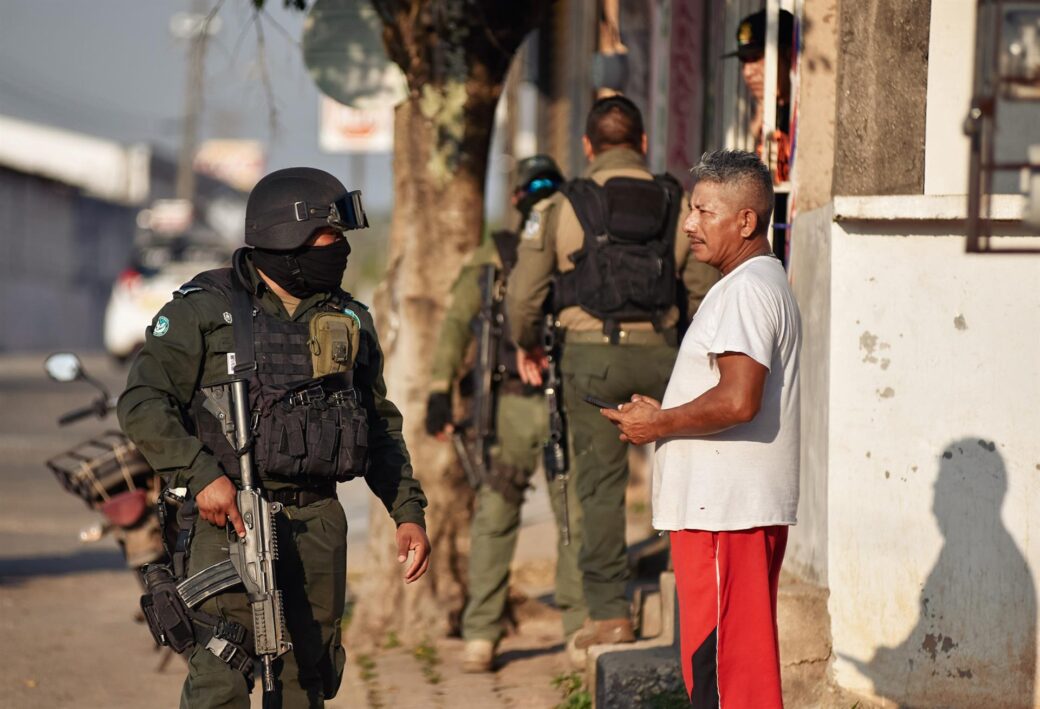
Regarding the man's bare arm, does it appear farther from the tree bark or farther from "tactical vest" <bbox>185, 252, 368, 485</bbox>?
the tree bark

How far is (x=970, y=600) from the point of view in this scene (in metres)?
4.80

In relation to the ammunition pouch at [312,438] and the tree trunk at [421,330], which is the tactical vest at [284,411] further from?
the tree trunk at [421,330]

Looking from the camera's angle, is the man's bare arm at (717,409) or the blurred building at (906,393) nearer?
the man's bare arm at (717,409)

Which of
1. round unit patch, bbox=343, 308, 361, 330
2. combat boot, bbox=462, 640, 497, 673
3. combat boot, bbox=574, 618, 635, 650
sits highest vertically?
round unit patch, bbox=343, 308, 361, 330

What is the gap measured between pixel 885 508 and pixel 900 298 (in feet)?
2.12

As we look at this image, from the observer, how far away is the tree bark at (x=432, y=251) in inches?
279

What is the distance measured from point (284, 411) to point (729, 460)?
1.11 metres

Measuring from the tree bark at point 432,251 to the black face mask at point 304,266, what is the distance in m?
3.08

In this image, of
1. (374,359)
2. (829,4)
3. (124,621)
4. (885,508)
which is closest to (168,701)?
(124,621)

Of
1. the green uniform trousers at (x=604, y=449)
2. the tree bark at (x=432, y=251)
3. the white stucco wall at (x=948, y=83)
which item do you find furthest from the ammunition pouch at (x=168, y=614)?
the white stucco wall at (x=948, y=83)

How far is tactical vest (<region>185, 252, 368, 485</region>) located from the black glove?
8.54ft

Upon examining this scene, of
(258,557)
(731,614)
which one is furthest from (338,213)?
(731,614)

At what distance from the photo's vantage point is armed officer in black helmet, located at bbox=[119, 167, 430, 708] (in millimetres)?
3883

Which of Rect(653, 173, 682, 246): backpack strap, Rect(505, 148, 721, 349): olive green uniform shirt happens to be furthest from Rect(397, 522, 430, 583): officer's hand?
Rect(653, 173, 682, 246): backpack strap
